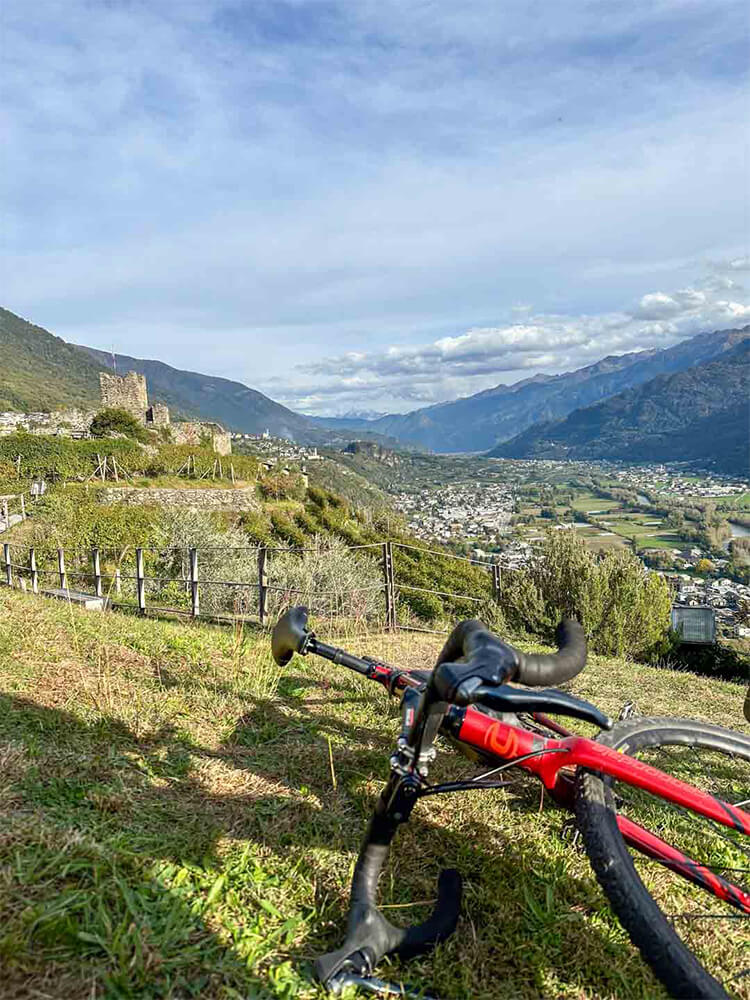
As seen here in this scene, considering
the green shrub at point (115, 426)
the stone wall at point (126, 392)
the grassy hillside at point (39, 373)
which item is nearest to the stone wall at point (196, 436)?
the stone wall at point (126, 392)

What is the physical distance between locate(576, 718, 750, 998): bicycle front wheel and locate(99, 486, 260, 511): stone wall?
28.7m

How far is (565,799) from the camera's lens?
1.86 meters

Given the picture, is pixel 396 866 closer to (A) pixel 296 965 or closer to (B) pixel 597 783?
(A) pixel 296 965

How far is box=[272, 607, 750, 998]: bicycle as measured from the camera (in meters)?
1.32

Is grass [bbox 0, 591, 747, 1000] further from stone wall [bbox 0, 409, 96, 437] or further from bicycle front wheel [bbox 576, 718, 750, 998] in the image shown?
stone wall [bbox 0, 409, 96, 437]

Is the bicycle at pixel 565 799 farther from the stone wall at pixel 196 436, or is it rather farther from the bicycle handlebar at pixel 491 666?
the stone wall at pixel 196 436

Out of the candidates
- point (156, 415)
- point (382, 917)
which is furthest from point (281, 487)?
point (382, 917)

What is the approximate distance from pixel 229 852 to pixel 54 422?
50.2 m

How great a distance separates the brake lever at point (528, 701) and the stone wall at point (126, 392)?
172 ft

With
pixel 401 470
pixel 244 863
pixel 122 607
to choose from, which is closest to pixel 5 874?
pixel 244 863

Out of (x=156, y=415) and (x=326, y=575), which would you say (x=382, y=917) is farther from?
(x=156, y=415)

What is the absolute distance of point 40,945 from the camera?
139 centimetres

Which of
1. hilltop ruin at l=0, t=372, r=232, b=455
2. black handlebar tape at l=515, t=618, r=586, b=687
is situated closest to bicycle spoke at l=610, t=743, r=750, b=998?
black handlebar tape at l=515, t=618, r=586, b=687

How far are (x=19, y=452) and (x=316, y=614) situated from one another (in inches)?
1263
